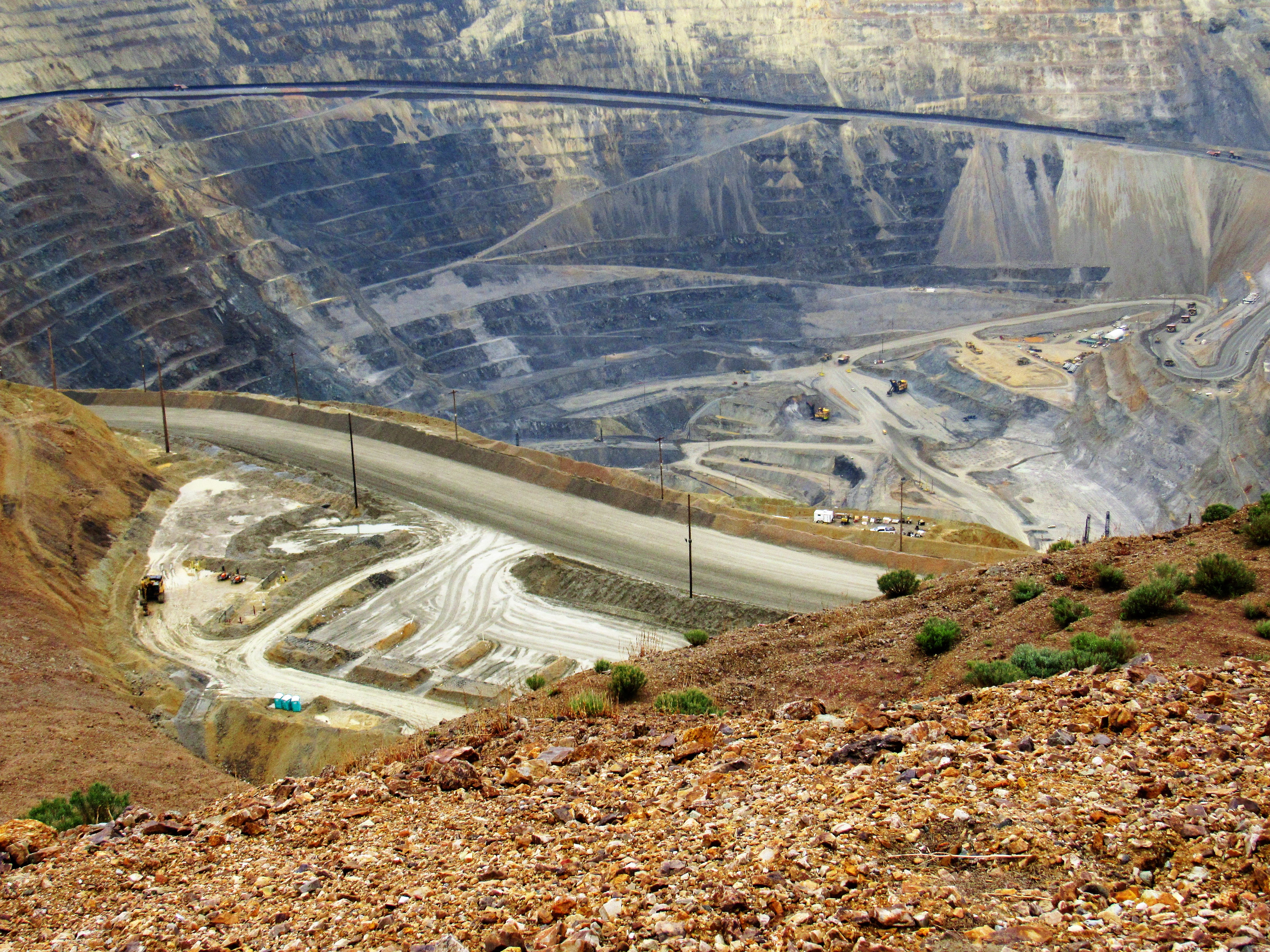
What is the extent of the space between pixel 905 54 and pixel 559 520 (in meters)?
91.5

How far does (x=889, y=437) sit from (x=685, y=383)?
1998cm

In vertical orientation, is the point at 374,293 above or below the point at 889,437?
above

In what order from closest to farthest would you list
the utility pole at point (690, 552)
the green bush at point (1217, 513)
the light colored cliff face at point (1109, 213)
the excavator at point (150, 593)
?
the green bush at point (1217, 513) → the utility pole at point (690, 552) → the excavator at point (150, 593) → the light colored cliff face at point (1109, 213)

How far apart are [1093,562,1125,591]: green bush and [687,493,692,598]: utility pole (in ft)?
68.0

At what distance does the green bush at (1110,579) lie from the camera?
1902 centimetres

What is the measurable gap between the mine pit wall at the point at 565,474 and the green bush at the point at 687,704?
21305 millimetres

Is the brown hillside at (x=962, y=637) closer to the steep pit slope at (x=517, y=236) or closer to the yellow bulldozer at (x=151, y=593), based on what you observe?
A: the yellow bulldozer at (x=151, y=593)

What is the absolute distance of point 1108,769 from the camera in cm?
1085

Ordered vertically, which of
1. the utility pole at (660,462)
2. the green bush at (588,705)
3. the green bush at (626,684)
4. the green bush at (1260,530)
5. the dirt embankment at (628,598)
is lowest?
the utility pole at (660,462)

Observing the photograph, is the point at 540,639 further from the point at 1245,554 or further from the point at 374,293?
the point at 374,293

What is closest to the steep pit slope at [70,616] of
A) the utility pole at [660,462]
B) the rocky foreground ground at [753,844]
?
the rocky foreground ground at [753,844]

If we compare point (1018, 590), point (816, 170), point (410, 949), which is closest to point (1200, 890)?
point (410, 949)

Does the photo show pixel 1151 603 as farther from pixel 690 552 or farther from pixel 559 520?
pixel 559 520

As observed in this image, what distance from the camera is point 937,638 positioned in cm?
1839
